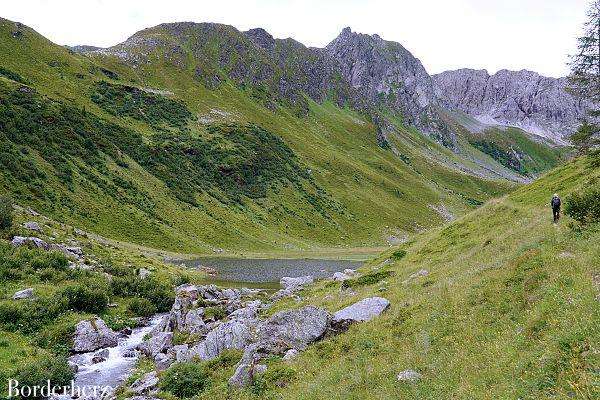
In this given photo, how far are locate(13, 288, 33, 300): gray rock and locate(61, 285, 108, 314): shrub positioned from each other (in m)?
2.08

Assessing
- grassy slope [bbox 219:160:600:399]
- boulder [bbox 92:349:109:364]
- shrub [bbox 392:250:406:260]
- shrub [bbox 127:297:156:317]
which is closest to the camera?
grassy slope [bbox 219:160:600:399]

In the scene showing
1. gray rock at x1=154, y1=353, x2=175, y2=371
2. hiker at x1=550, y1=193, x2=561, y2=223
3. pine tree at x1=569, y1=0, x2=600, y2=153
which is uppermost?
pine tree at x1=569, y1=0, x2=600, y2=153

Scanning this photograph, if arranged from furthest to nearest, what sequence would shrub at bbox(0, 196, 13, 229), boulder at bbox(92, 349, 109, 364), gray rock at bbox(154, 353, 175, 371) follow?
shrub at bbox(0, 196, 13, 229) → boulder at bbox(92, 349, 109, 364) → gray rock at bbox(154, 353, 175, 371)

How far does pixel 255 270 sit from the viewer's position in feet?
246

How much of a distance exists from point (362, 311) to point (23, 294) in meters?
24.3

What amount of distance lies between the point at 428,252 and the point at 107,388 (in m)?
31.0

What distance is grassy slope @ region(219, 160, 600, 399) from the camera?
11.2 metres

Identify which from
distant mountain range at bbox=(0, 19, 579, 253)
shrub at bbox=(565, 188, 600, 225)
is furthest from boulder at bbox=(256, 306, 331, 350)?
distant mountain range at bbox=(0, 19, 579, 253)

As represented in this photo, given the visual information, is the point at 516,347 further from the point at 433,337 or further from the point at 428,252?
the point at 428,252

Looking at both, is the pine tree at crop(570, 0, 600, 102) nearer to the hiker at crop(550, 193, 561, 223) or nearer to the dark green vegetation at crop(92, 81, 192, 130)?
the hiker at crop(550, 193, 561, 223)

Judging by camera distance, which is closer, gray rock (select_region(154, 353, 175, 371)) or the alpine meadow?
the alpine meadow

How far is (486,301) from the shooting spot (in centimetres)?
1766

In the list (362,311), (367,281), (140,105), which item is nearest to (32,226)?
(367,281)

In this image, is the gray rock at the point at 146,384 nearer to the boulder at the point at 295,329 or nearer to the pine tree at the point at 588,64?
the boulder at the point at 295,329
